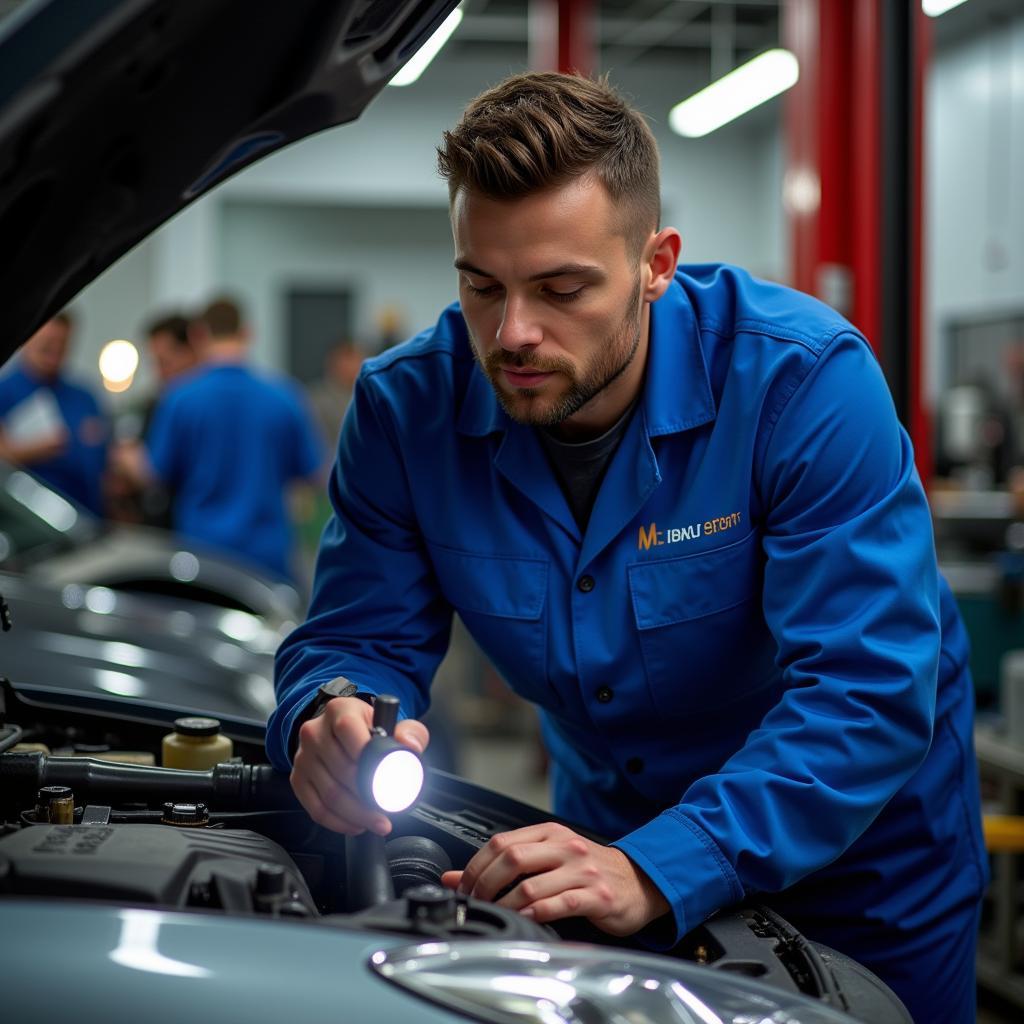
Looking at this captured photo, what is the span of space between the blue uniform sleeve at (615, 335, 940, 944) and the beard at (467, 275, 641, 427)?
→ 21 cm

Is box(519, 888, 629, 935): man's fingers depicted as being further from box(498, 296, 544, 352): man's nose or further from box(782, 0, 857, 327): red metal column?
box(782, 0, 857, 327): red metal column

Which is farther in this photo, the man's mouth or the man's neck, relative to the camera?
the man's neck

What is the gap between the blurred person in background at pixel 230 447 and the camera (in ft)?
16.3

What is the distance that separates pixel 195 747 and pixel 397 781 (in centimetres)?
53

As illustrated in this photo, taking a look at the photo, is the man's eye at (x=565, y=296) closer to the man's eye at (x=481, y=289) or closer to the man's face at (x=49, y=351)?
the man's eye at (x=481, y=289)

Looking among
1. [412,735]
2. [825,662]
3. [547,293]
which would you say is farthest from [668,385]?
[412,735]

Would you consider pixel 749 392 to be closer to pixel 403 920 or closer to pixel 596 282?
pixel 596 282

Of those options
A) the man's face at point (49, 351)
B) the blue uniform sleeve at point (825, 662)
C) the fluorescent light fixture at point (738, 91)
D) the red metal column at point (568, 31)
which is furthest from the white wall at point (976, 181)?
the blue uniform sleeve at point (825, 662)

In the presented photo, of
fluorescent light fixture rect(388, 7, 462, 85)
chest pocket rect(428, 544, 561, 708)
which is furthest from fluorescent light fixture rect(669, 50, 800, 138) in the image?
chest pocket rect(428, 544, 561, 708)

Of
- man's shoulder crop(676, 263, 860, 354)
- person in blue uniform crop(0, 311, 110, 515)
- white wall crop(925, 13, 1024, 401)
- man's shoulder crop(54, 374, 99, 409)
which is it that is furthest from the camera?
white wall crop(925, 13, 1024, 401)

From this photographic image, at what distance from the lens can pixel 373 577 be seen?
1.69m

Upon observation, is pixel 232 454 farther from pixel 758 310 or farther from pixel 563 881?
pixel 563 881

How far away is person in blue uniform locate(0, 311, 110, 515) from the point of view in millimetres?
5297

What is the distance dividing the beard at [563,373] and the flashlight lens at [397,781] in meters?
0.43
